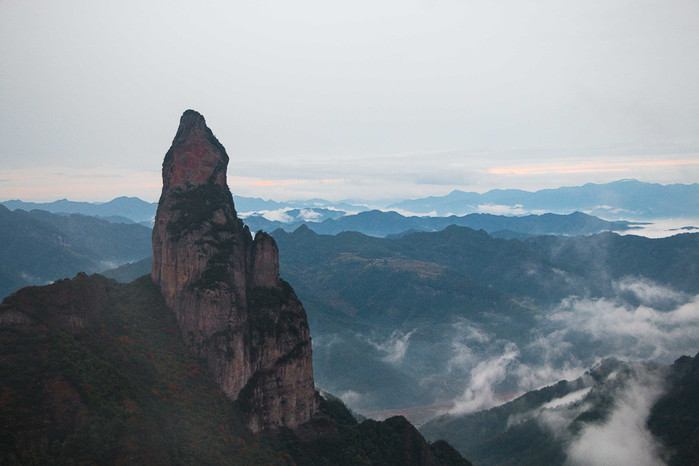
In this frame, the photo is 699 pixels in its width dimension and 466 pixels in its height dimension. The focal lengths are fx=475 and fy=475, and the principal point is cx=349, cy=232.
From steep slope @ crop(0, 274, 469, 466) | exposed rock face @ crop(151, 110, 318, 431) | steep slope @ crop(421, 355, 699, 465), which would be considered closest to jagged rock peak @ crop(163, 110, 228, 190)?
exposed rock face @ crop(151, 110, 318, 431)

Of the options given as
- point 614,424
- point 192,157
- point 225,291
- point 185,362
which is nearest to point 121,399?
point 185,362

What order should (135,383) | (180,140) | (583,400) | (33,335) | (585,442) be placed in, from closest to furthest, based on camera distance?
1. (33,335)
2. (135,383)
3. (180,140)
4. (585,442)
5. (583,400)

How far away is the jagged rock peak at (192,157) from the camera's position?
306 feet

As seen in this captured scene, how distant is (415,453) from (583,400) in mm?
102298

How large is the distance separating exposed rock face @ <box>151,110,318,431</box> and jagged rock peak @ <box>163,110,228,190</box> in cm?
19

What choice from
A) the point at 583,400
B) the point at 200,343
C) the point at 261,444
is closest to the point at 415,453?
the point at 261,444

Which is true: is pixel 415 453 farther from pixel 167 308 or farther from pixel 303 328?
pixel 167 308

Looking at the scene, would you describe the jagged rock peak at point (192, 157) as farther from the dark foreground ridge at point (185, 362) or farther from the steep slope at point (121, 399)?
the steep slope at point (121, 399)

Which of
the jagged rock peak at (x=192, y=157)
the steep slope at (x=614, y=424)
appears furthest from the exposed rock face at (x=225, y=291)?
the steep slope at (x=614, y=424)

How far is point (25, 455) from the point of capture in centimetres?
4525

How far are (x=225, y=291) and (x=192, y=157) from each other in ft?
96.9

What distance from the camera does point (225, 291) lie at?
8162 centimetres

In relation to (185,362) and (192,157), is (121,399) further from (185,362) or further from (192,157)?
(192,157)

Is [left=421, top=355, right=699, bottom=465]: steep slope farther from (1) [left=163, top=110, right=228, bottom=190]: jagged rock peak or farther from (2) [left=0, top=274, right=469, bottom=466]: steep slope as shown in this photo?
(1) [left=163, top=110, right=228, bottom=190]: jagged rock peak
